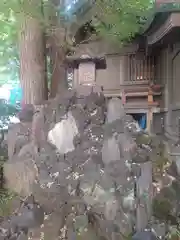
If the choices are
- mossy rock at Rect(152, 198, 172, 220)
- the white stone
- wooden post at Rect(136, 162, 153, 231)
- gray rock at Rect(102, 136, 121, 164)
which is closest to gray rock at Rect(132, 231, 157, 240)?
wooden post at Rect(136, 162, 153, 231)

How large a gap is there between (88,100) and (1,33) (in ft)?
11.2

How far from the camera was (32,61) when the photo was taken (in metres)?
6.67

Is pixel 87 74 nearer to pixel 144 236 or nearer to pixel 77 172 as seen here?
pixel 77 172

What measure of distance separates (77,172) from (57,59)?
3.75 m

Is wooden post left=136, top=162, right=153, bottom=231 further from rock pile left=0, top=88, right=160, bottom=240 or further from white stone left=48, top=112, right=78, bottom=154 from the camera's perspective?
white stone left=48, top=112, right=78, bottom=154

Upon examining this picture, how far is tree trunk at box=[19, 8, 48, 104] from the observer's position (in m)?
6.56

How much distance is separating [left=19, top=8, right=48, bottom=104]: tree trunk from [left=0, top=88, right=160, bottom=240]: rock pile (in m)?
1.45

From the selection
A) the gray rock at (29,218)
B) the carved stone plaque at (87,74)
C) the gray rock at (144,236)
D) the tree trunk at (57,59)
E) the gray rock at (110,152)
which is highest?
the tree trunk at (57,59)

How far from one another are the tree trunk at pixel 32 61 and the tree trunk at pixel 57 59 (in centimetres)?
35

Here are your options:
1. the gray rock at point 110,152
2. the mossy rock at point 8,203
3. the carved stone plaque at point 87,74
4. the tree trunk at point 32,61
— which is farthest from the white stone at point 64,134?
the tree trunk at point 32,61

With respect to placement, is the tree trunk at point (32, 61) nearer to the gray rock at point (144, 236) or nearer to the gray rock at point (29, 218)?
the gray rock at point (29, 218)

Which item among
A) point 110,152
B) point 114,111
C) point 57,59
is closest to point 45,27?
point 57,59

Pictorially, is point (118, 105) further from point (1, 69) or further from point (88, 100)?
point (1, 69)

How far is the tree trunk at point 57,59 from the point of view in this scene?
6861 millimetres
